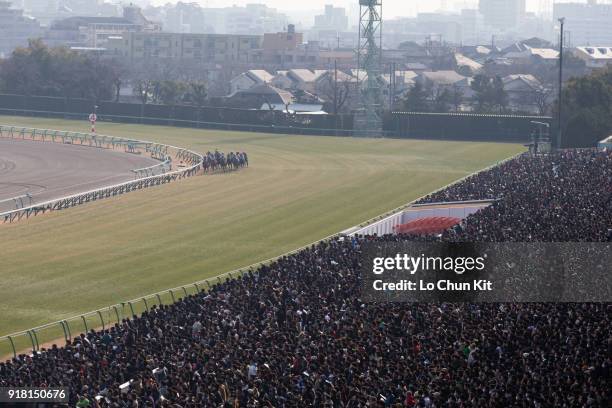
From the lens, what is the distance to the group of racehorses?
66000 millimetres

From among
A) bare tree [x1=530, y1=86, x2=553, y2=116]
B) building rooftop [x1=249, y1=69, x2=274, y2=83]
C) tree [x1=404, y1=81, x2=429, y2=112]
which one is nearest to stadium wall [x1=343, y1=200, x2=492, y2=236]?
tree [x1=404, y1=81, x2=429, y2=112]

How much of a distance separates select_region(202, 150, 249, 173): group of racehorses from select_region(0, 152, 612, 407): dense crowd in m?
36.2

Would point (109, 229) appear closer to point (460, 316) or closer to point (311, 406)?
point (460, 316)

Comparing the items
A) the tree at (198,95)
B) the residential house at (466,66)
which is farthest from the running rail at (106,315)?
the residential house at (466,66)

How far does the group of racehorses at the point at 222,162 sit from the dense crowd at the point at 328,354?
36201mm

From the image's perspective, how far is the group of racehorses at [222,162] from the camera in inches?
2598

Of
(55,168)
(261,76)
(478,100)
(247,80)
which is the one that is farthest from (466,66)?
(55,168)

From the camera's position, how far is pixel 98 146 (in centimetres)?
7788

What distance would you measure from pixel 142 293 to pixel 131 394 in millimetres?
13650

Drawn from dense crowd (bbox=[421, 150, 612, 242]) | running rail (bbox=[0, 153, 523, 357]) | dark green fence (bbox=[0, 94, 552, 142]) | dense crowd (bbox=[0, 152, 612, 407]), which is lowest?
running rail (bbox=[0, 153, 523, 357])

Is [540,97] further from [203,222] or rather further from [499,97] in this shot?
[203,222]

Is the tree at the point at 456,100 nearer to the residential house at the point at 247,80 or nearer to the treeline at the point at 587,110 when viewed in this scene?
the treeline at the point at 587,110

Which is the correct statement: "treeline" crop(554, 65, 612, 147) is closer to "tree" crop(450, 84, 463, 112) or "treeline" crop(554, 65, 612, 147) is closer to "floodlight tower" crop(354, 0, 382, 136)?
"floodlight tower" crop(354, 0, 382, 136)

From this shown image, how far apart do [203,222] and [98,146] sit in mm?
31943
